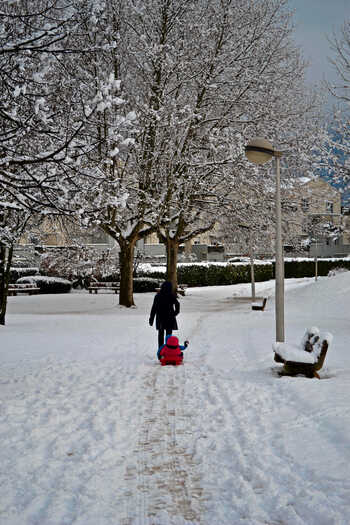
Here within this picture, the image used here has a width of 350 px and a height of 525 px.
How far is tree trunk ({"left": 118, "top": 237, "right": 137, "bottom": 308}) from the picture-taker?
21609mm

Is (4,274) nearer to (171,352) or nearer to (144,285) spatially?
(171,352)

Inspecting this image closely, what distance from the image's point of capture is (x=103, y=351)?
11.8 meters

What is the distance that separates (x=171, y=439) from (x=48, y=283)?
95.3ft

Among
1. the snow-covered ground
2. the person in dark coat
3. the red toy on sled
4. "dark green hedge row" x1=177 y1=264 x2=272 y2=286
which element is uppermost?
"dark green hedge row" x1=177 y1=264 x2=272 y2=286

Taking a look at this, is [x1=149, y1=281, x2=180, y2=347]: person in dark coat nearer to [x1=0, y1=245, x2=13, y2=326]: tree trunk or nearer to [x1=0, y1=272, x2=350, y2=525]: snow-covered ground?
[x1=0, y1=272, x2=350, y2=525]: snow-covered ground

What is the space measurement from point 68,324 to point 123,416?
1147 centimetres

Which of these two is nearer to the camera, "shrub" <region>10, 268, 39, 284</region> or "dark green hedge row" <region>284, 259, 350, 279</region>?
"shrub" <region>10, 268, 39, 284</region>

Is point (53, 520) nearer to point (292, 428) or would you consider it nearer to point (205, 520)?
point (205, 520)

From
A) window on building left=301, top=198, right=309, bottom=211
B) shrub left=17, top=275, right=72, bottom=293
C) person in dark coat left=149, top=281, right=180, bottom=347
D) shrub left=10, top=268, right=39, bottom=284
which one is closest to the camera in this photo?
person in dark coat left=149, top=281, right=180, bottom=347

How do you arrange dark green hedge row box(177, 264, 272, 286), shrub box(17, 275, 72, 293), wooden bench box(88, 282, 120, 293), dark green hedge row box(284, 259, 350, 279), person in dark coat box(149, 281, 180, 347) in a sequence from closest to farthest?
person in dark coat box(149, 281, 180, 347) → wooden bench box(88, 282, 120, 293) → shrub box(17, 275, 72, 293) → dark green hedge row box(177, 264, 272, 286) → dark green hedge row box(284, 259, 350, 279)

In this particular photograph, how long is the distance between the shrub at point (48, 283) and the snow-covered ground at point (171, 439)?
2181cm

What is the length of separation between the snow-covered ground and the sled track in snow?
0.05 ft

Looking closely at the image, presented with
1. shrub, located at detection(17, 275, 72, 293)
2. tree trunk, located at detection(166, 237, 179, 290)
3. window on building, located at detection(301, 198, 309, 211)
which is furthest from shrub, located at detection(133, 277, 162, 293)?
window on building, located at detection(301, 198, 309, 211)

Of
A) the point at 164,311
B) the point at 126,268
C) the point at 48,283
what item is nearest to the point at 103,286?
the point at 48,283
